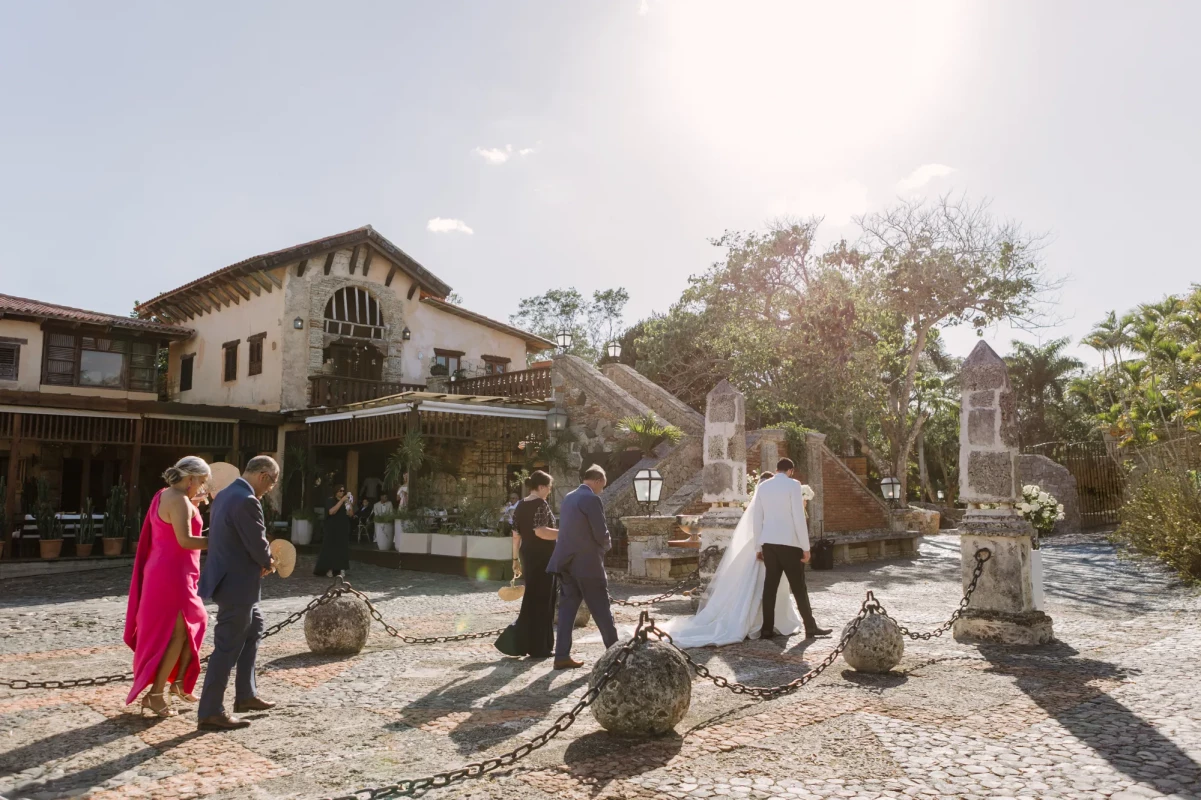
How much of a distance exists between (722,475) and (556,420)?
29.5 ft

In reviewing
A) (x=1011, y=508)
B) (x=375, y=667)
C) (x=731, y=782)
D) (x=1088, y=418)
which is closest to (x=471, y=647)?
(x=375, y=667)

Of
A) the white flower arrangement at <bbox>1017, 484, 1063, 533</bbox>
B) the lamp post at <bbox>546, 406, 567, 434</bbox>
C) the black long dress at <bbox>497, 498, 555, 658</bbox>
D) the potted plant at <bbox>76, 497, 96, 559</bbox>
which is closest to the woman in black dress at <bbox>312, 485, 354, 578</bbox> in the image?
the potted plant at <bbox>76, 497, 96, 559</bbox>

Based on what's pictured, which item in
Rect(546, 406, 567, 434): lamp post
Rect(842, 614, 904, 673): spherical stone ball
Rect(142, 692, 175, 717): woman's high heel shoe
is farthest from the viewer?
Rect(546, 406, 567, 434): lamp post

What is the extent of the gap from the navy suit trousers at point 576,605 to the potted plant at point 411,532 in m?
8.90

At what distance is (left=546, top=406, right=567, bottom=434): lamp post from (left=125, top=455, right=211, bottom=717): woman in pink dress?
13.3 m

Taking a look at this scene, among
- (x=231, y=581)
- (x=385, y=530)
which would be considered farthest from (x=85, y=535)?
(x=231, y=581)

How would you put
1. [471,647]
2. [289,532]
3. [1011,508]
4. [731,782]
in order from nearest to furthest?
[731,782] → [471,647] → [1011,508] → [289,532]

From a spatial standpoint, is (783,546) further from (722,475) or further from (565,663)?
(565,663)

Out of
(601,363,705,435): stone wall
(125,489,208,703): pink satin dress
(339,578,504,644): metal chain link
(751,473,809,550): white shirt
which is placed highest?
(601,363,705,435): stone wall

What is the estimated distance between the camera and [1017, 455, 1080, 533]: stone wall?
20797mm

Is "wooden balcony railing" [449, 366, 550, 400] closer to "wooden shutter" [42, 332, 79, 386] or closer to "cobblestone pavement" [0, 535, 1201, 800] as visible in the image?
"wooden shutter" [42, 332, 79, 386]

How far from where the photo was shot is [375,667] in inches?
259

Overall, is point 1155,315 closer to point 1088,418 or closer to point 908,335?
point 908,335

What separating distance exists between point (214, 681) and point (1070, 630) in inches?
314
